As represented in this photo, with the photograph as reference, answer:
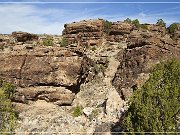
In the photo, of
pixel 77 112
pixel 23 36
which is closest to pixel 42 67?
pixel 77 112

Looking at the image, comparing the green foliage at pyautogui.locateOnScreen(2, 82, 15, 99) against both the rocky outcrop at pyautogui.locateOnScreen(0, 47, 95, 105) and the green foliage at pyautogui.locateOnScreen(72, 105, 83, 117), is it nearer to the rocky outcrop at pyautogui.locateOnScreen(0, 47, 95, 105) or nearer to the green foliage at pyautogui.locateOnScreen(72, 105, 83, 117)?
the rocky outcrop at pyautogui.locateOnScreen(0, 47, 95, 105)

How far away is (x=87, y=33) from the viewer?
8412cm

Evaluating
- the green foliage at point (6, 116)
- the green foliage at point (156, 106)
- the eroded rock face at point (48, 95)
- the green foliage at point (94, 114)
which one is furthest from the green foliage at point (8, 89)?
the green foliage at point (156, 106)

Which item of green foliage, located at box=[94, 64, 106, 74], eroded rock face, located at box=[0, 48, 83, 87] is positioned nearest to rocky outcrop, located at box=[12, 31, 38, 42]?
eroded rock face, located at box=[0, 48, 83, 87]

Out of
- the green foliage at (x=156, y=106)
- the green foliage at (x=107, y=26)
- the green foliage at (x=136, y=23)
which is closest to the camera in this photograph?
the green foliage at (x=156, y=106)

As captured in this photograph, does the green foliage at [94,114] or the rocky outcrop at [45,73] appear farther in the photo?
the rocky outcrop at [45,73]

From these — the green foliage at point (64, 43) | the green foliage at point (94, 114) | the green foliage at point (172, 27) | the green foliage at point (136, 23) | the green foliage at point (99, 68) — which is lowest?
the green foliage at point (94, 114)

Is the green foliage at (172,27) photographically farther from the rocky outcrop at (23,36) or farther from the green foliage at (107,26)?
the rocky outcrop at (23,36)

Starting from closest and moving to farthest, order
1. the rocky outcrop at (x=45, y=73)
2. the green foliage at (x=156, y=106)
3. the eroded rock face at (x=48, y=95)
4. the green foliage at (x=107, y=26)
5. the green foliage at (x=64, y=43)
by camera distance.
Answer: the green foliage at (x=156, y=106) < the eroded rock face at (x=48, y=95) < the rocky outcrop at (x=45, y=73) < the green foliage at (x=64, y=43) < the green foliage at (x=107, y=26)

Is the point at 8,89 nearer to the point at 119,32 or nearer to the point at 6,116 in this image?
the point at 6,116

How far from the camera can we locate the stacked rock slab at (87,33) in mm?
83250

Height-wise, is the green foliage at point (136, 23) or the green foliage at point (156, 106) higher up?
the green foliage at point (136, 23)

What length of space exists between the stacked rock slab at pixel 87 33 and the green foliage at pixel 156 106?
39.8 m

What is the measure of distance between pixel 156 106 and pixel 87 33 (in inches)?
1764
